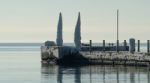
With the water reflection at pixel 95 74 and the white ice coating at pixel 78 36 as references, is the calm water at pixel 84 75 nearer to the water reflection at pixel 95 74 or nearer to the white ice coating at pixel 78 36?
the water reflection at pixel 95 74

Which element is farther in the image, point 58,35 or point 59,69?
point 58,35

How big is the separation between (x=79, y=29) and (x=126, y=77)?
2498 cm

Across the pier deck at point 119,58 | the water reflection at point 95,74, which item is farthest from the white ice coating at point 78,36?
the water reflection at point 95,74

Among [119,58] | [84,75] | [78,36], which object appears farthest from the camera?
[78,36]

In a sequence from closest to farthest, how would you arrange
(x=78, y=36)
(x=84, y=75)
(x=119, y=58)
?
(x=84, y=75) < (x=119, y=58) < (x=78, y=36)

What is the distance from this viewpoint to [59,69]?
86625 millimetres

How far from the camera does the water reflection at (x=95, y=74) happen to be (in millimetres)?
68250

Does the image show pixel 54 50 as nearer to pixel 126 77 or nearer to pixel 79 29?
pixel 79 29

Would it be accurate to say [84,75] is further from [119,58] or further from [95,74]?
[119,58]

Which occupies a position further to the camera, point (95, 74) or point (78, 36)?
point (78, 36)

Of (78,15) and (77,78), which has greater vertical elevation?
(78,15)

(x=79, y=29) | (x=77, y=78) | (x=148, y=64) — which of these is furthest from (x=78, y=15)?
(x=77, y=78)

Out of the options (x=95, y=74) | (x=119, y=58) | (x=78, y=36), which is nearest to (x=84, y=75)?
(x=95, y=74)

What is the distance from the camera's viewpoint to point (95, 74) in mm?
76875
